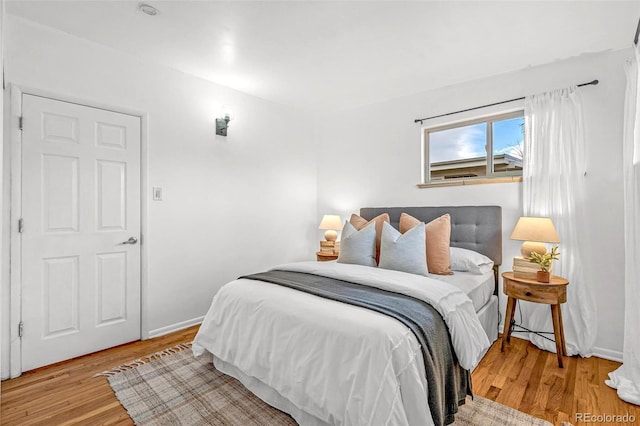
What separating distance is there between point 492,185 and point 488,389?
6.10 ft

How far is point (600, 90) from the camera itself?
8.71ft

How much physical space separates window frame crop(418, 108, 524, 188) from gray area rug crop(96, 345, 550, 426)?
2.02 m

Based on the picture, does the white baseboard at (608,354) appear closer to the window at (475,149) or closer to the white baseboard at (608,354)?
the white baseboard at (608,354)

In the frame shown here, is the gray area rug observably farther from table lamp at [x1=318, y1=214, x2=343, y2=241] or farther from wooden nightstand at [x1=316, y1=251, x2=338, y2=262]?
table lamp at [x1=318, y1=214, x2=343, y2=241]

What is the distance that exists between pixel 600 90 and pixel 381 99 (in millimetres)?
2038

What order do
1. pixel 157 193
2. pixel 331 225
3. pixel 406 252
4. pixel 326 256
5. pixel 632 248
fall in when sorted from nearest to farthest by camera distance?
1. pixel 632 248
2. pixel 406 252
3. pixel 157 193
4. pixel 326 256
5. pixel 331 225

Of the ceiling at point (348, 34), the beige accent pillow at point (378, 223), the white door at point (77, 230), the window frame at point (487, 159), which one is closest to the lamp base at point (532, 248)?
the window frame at point (487, 159)

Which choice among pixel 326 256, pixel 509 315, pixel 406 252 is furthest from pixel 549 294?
pixel 326 256

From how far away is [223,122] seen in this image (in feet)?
11.4

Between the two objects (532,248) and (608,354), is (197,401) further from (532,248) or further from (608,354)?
(608,354)

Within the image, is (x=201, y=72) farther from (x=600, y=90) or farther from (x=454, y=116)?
(x=600, y=90)

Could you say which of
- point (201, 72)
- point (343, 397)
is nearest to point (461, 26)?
point (201, 72)

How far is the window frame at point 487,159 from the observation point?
3.12 m

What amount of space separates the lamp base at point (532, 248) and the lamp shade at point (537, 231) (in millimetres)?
137
